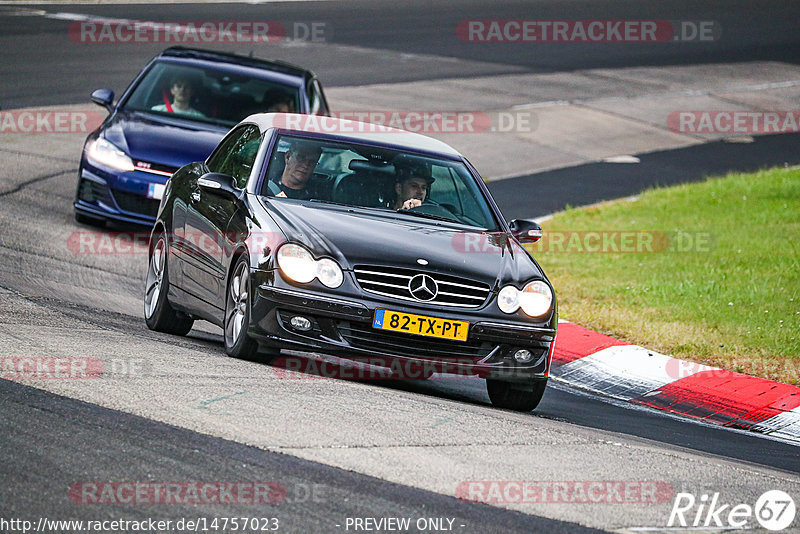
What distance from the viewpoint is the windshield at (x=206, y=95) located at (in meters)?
13.8

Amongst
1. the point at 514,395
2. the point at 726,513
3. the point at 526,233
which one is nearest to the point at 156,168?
the point at 526,233

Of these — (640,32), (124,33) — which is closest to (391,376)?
(124,33)

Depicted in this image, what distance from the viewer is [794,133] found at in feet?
78.7

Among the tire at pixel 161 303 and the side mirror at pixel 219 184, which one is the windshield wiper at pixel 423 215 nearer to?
the side mirror at pixel 219 184

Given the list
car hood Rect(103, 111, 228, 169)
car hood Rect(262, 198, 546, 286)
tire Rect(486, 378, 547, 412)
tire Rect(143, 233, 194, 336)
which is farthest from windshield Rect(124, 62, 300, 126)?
tire Rect(486, 378, 547, 412)

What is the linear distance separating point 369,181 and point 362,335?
1493 mm

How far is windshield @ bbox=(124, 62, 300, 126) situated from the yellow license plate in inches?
256

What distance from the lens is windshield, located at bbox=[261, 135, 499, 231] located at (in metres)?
8.60

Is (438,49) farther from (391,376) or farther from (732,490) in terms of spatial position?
(732,490)

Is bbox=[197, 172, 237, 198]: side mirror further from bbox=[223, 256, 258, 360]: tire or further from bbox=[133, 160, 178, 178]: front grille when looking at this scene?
bbox=[133, 160, 178, 178]: front grille

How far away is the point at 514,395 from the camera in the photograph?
8.27m

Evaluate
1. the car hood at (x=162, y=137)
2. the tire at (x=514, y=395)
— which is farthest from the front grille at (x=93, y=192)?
the tire at (x=514, y=395)

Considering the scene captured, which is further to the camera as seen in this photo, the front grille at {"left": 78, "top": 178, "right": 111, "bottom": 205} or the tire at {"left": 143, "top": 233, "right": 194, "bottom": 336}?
the front grille at {"left": 78, "top": 178, "right": 111, "bottom": 205}

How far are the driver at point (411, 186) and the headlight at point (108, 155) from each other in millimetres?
4534
